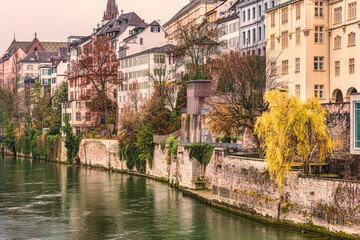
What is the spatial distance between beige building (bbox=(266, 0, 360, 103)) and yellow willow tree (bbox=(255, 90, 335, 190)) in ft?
45.8

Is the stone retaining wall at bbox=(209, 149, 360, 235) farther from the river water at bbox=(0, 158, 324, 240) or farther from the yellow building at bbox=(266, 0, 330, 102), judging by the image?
the yellow building at bbox=(266, 0, 330, 102)

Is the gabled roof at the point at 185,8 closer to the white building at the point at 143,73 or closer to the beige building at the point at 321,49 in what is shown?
the white building at the point at 143,73

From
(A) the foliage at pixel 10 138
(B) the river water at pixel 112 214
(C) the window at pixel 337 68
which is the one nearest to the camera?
(B) the river water at pixel 112 214

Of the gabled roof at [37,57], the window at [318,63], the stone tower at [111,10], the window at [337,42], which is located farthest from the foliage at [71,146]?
the stone tower at [111,10]

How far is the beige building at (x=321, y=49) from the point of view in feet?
160

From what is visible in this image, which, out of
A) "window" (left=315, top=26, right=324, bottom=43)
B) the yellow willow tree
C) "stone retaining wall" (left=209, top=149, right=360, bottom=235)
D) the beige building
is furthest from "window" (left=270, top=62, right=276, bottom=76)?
the yellow willow tree

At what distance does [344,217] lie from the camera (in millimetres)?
30359

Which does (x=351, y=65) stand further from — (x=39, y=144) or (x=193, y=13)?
(x=39, y=144)

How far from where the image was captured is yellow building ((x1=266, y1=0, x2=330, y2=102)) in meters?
50.5

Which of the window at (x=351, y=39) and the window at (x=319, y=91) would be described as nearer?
the window at (x=351, y=39)

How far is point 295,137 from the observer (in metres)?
35.1

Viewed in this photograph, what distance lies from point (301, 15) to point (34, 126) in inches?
2342

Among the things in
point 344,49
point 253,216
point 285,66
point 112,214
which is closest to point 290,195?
point 253,216

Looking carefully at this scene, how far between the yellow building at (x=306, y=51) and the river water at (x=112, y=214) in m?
11.9
